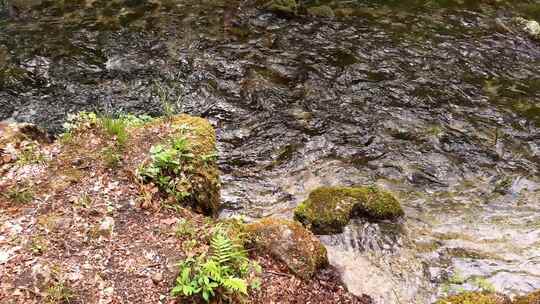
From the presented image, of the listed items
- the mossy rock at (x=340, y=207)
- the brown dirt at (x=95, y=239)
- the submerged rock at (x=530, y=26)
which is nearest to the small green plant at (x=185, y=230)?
the brown dirt at (x=95, y=239)

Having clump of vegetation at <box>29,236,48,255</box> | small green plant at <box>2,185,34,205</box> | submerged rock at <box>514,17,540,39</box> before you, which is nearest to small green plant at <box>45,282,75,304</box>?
→ clump of vegetation at <box>29,236,48,255</box>

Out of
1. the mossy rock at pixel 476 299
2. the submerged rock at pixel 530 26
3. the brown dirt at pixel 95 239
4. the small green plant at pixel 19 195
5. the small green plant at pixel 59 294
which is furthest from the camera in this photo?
the submerged rock at pixel 530 26

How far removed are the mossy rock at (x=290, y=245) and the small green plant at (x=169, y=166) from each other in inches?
44.4

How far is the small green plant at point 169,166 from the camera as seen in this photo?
6508 millimetres

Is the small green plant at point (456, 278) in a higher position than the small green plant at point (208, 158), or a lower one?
lower

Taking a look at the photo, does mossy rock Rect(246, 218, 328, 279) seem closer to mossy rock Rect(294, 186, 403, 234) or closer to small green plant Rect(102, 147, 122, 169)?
mossy rock Rect(294, 186, 403, 234)

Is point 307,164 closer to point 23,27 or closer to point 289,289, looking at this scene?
point 289,289

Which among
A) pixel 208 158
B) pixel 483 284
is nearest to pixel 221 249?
pixel 208 158

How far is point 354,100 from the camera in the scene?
36.0 feet

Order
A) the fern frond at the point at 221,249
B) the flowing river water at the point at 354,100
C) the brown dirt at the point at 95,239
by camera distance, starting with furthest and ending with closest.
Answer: the flowing river water at the point at 354,100, the fern frond at the point at 221,249, the brown dirt at the point at 95,239

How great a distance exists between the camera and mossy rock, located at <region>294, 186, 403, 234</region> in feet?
25.1

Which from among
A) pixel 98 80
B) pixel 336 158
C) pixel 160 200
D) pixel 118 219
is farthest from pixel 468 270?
pixel 98 80

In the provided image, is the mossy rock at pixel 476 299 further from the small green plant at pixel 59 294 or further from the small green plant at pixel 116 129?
the small green plant at pixel 116 129

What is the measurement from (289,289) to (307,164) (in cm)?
348
